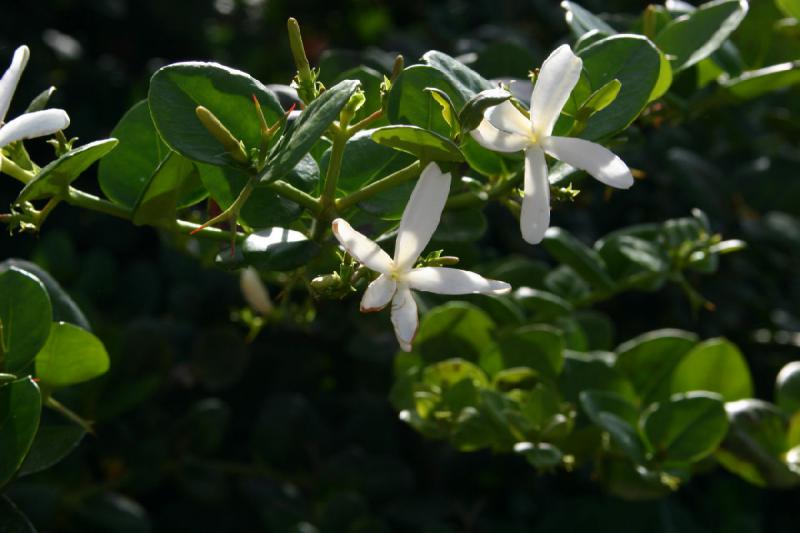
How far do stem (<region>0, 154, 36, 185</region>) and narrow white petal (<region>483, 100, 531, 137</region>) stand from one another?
0.32 meters

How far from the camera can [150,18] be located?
2.05 m

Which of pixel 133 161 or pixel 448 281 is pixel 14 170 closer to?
pixel 133 161

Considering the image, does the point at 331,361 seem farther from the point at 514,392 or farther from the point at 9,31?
the point at 9,31

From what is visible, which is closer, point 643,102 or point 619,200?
point 643,102

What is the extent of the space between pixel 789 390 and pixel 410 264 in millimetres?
645

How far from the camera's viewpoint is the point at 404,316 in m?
0.69

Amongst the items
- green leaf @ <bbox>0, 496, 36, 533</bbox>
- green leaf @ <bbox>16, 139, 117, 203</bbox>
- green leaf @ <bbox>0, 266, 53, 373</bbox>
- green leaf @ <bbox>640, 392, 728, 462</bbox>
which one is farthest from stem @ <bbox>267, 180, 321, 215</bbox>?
green leaf @ <bbox>640, 392, 728, 462</bbox>

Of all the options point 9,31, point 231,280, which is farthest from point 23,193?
point 9,31

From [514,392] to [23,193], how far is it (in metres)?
0.53

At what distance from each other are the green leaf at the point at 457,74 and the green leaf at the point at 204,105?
0.11 meters

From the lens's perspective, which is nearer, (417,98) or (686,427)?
(417,98)

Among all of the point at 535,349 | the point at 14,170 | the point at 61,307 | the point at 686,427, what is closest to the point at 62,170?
the point at 14,170

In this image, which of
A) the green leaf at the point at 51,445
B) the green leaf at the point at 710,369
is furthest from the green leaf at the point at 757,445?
the green leaf at the point at 51,445

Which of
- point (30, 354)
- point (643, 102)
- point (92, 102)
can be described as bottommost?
point (92, 102)
